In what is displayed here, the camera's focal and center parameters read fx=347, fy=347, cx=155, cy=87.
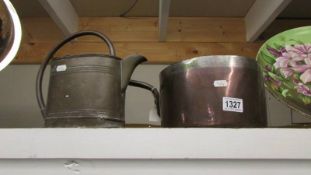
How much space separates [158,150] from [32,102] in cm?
157

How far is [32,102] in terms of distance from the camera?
188cm

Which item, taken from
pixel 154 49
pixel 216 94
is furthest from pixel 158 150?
pixel 154 49

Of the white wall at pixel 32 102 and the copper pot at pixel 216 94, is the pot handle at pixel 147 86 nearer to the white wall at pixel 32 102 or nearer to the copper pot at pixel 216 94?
the copper pot at pixel 216 94

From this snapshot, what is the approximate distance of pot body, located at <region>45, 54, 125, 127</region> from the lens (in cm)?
55

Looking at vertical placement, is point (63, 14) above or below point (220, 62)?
above

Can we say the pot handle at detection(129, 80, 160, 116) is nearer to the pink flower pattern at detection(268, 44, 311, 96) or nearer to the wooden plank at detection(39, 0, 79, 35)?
the pink flower pattern at detection(268, 44, 311, 96)

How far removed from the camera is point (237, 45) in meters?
1.90

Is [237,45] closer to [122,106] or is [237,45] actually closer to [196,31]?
[196,31]

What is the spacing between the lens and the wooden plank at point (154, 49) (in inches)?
74.2

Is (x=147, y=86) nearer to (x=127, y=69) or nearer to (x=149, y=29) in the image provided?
(x=127, y=69)

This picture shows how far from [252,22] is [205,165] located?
146 centimetres

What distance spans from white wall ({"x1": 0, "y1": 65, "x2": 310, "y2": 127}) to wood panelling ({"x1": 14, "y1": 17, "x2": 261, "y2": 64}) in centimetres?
8

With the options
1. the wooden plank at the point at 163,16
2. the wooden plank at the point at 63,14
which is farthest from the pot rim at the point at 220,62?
the wooden plank at the point at 63,14

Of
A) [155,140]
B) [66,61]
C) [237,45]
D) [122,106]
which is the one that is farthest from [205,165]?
[237,45]
